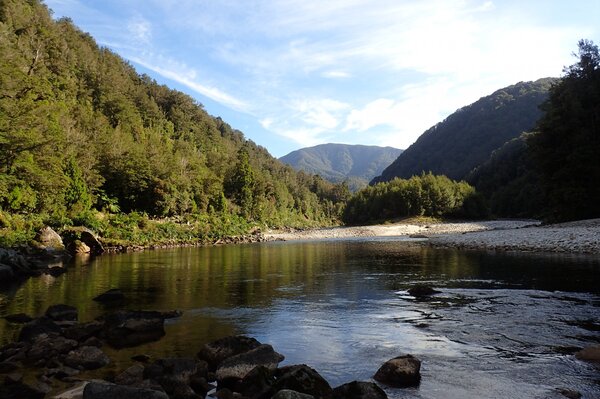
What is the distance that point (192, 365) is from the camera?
8.07 m

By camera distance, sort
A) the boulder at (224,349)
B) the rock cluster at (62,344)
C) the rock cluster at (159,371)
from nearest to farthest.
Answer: the rock cluster at (159,371), the rock cluster at (62,344), the boulder at (224,349)

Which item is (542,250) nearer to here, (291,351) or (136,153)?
(291,351)

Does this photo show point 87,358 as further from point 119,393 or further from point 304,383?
point 304,383

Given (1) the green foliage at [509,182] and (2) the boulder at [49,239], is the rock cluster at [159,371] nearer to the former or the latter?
(2) the boulder at [49,239]

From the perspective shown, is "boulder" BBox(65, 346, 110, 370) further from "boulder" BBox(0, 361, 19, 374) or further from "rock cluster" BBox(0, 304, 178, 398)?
"boulder" BBox(0, 361, 19, 374)

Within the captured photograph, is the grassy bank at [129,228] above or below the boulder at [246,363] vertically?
above

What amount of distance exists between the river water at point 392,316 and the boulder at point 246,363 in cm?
68

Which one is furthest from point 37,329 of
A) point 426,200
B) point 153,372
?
point 426,200

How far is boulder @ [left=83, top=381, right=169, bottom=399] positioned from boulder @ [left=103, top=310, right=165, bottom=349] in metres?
4.14

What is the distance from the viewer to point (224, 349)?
8.96 m

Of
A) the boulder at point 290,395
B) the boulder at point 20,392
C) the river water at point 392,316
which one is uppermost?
the boulder at point 290,395

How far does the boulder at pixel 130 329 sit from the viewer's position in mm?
10656

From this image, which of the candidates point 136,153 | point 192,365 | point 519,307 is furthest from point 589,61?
point 136,153

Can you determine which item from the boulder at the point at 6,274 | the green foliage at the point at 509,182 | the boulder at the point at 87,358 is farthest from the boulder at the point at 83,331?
the green foliage at the point at 509,182
